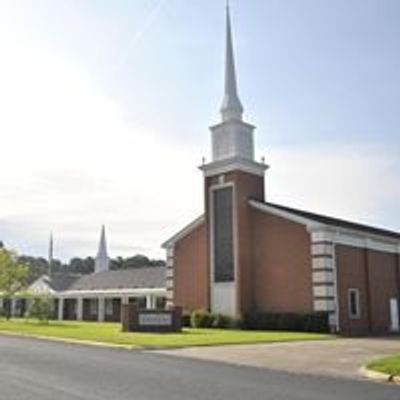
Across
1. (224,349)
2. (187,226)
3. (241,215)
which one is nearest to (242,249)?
(241,215)

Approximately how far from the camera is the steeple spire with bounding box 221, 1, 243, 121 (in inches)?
1833

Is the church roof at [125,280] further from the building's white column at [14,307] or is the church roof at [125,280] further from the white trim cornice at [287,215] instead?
the white trim cornice at [287,215]

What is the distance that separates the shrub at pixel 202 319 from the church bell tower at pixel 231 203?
0.98 m

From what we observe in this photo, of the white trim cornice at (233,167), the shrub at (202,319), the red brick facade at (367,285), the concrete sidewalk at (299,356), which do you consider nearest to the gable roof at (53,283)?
the shrub at (202,319)

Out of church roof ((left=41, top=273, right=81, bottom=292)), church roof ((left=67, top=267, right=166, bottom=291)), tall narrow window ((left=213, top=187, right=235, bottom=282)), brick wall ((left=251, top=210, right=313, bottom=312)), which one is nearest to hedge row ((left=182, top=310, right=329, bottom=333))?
brick wall ((left=251, top=210, right=313, bottom=312))

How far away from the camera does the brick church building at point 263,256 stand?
4116 centimetres

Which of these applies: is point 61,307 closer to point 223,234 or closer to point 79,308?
point 79,308

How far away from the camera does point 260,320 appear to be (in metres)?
41.8

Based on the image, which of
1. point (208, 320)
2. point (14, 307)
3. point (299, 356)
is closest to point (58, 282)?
point (14, 307)

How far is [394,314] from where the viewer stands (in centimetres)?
4725

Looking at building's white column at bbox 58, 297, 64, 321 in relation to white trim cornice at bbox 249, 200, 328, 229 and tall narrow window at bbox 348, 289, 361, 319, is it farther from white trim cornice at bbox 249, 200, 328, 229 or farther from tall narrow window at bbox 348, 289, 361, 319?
tall narrow window at bbox 348, 289, 361, 319

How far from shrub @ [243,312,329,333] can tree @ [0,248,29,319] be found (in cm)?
2549

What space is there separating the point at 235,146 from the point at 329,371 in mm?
28660

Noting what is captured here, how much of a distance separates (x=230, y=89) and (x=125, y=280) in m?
25.5
